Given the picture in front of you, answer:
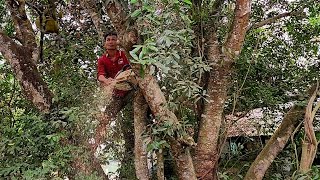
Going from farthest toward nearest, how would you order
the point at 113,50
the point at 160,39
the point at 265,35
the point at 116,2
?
the point at 265,35 → the point at 113,50 → the point at 116,2 → the point at 160,39

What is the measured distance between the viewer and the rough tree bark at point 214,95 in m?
2.59

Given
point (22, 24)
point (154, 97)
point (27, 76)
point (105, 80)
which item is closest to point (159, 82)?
point (154, 97)

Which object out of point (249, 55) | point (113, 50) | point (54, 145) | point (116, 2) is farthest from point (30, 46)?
point (249, 55)

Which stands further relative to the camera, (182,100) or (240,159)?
(240,159)

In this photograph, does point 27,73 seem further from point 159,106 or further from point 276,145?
point 276,145

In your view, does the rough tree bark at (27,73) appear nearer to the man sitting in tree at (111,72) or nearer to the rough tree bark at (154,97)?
the man sitting in tree at (111,72)

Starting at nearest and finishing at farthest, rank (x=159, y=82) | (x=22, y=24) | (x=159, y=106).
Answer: (x=159, y=106), (x=159, y=82), (x=22, y=24)

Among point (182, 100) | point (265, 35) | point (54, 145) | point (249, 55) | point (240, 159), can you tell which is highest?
point (265, 35)

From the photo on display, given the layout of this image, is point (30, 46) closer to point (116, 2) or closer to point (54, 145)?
point (54, 145)

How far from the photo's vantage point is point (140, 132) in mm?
2623

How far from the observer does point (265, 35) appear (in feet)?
11.0

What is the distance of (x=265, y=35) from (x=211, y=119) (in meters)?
1.09

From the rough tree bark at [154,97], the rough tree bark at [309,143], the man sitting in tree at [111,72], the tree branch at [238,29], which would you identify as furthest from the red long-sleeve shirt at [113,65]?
the rough tree bark at [309,143]

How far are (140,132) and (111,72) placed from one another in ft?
1.64
